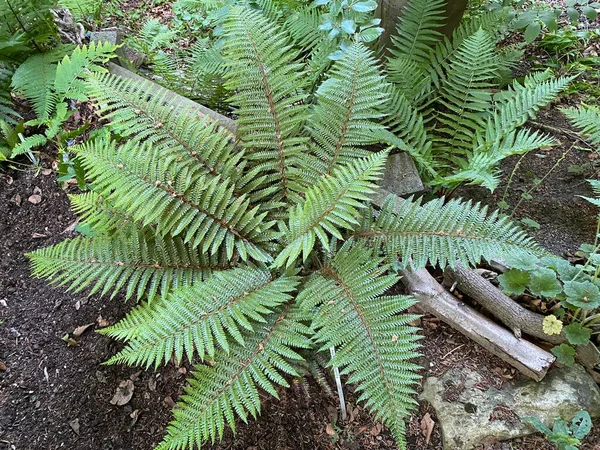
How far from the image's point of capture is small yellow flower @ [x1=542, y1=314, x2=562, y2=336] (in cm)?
189

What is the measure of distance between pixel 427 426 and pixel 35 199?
103 inches

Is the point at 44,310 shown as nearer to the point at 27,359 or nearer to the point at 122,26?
the point at 27,359

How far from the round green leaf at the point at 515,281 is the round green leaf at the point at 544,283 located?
0.14 feet

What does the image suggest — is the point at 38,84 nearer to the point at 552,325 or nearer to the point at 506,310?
the point at 506,310

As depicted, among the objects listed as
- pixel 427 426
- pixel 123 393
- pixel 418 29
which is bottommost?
pixel 123 393

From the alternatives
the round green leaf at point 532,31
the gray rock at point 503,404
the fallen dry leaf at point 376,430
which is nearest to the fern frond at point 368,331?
the fallen dry leaf at point 376,430

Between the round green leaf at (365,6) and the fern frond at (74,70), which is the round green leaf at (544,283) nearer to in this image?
the round green leaf at (365,6)

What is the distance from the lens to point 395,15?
282 cm

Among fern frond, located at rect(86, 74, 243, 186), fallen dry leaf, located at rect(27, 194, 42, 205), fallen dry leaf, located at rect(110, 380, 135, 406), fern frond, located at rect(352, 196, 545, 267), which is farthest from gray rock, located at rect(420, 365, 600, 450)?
fallen dry leaf, located at rect(27, 194, 42, 205)

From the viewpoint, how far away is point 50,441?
197 centimetres

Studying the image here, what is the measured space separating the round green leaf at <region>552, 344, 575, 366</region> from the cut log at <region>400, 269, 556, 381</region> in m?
0.03

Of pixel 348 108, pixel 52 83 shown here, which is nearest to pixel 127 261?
pixel 348 108

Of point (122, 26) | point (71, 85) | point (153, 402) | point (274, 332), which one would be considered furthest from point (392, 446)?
point (122, 26)

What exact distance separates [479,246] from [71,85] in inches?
98.3
